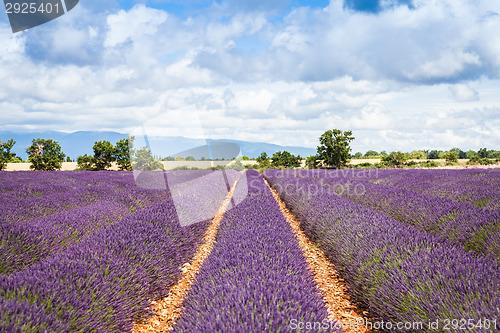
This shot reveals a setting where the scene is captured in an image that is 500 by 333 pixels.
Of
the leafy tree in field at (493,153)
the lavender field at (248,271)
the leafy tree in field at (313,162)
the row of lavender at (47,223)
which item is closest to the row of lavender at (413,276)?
the lavender field at (248,271)

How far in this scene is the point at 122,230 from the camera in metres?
3.46

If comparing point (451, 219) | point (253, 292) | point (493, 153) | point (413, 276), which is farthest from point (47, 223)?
point (493, 153)

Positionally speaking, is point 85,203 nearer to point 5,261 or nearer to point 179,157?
point 179,157

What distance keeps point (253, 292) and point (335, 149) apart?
137 ft

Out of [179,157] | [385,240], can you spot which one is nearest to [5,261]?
[179,157]

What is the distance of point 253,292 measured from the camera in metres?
1.92

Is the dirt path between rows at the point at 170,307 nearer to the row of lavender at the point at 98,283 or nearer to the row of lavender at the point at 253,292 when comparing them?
the row of lavender at the point at 98,283

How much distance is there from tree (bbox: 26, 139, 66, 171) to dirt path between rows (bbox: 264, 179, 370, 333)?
4000 cm

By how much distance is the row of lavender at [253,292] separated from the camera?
5.37ft

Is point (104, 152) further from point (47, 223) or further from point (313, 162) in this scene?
point (47, 223)

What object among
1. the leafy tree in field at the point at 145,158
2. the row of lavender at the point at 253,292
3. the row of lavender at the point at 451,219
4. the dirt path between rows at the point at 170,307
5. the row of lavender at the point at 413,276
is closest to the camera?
the row of lavender at the point at 253,292

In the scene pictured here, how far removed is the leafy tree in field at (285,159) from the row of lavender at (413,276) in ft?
163

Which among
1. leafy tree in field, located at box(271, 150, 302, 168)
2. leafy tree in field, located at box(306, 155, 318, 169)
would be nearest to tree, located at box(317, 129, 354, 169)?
leafy tree in field, located at box(306, 155, 318, 169)

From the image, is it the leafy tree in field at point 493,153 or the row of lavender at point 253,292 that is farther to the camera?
the leafy tree in field at point 493,153
